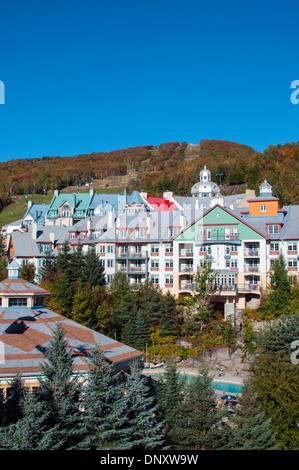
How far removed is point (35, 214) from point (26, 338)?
6300 centimetres

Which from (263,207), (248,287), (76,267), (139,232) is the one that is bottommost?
(248,287)

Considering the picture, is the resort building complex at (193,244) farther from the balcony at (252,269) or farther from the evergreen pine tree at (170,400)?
the evergreen pine tree at (170,400)

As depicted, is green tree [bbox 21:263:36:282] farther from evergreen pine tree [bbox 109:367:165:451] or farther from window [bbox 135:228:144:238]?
evergreen pine tree [bbox 109:367:165:451]

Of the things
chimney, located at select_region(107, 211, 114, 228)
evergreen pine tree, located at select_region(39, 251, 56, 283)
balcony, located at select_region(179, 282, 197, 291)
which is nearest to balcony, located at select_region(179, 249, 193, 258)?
balcony, located at select_region(179, 282, 197, 291)

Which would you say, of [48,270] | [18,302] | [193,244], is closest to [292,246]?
[193,244]

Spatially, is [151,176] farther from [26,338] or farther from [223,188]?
[26,338]

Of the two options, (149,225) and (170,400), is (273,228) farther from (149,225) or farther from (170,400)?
(170,400)

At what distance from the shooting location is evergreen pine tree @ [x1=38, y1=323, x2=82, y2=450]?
18.7 m

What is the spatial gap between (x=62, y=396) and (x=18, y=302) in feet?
39.7

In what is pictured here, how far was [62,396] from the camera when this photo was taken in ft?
64.5

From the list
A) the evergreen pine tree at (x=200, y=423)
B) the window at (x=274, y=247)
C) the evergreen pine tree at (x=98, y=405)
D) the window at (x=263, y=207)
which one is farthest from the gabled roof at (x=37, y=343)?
the window at (x=263, y=207)

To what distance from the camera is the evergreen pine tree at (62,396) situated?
18.7m

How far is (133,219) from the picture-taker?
183 feet
